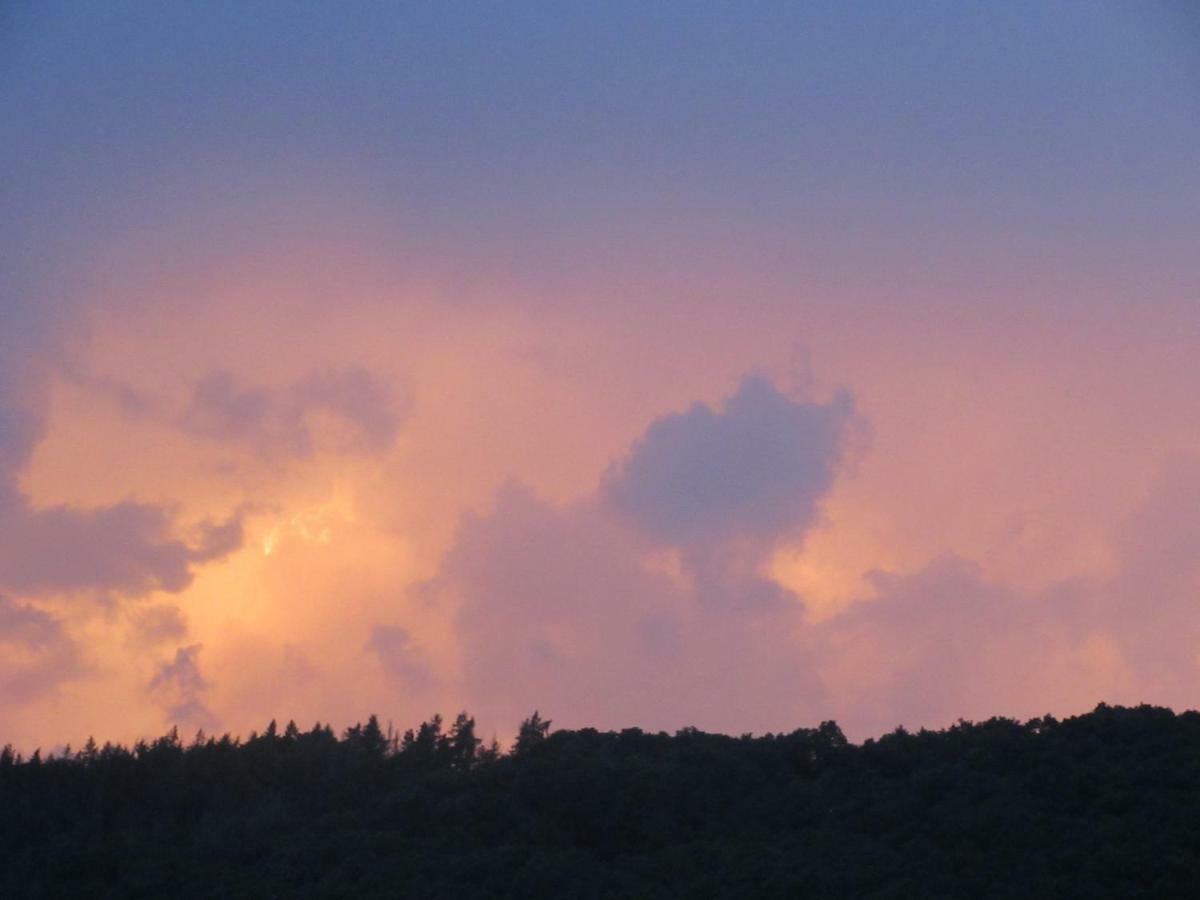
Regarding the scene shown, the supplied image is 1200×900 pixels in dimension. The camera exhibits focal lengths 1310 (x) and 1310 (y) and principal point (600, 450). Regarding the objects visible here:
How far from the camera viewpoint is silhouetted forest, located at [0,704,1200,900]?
2892 centimetres

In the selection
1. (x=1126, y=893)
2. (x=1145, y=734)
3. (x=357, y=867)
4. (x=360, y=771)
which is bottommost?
(x=1126, y=893)

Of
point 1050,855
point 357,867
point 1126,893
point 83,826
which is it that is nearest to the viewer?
point 1126,893

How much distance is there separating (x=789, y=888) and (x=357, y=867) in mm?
11639

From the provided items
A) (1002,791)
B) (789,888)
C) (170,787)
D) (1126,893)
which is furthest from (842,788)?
(170,787)

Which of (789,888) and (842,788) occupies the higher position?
(842,788)

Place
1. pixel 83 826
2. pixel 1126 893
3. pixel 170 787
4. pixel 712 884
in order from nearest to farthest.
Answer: pixel 1126 893
pixel 712 884
pixel 83 826
pixel 170 787

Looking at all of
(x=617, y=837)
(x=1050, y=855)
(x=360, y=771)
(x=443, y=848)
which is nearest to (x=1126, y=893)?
(x=1050, y=855)

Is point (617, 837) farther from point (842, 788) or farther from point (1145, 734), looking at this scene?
point (1145, 734)

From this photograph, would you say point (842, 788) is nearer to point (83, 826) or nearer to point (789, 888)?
point (789, 888)

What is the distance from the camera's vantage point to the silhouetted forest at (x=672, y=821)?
28922 mm

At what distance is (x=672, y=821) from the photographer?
116 ft

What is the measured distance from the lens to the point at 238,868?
117ft

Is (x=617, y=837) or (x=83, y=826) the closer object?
(x=617, y=837)

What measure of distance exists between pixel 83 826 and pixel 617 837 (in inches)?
721
